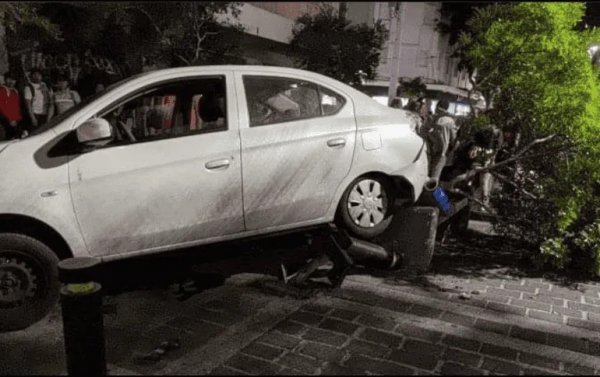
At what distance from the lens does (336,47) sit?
52.9 ft

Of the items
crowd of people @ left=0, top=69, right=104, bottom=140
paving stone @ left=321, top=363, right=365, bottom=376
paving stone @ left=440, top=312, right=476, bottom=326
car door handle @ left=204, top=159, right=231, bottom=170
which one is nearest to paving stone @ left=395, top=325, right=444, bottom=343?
paving stone @ left=440, top=312, right=476, bottom=326

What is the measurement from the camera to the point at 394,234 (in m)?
4.88

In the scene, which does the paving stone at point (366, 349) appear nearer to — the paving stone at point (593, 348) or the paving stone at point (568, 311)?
the paving stone at point (593, 348)

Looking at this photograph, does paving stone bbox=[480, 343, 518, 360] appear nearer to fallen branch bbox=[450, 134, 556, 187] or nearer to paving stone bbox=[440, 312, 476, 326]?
paving stone bbox=[440, 312, 476, 326]

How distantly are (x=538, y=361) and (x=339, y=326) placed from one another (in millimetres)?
1365

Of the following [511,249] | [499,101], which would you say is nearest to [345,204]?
[499,101]

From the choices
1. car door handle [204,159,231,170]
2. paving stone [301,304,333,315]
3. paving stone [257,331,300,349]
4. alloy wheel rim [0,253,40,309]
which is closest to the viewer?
paving stone [257,331,300,349]

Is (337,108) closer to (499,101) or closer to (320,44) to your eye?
(499,101)

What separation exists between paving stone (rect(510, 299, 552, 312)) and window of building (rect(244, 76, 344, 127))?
7.97 ft

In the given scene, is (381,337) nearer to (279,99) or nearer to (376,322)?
(376,322)

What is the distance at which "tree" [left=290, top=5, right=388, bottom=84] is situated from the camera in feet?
52.5

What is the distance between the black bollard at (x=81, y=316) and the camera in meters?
2.60

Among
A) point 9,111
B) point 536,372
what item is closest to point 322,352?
point 536,372

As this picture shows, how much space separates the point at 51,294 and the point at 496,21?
16.6 feet
